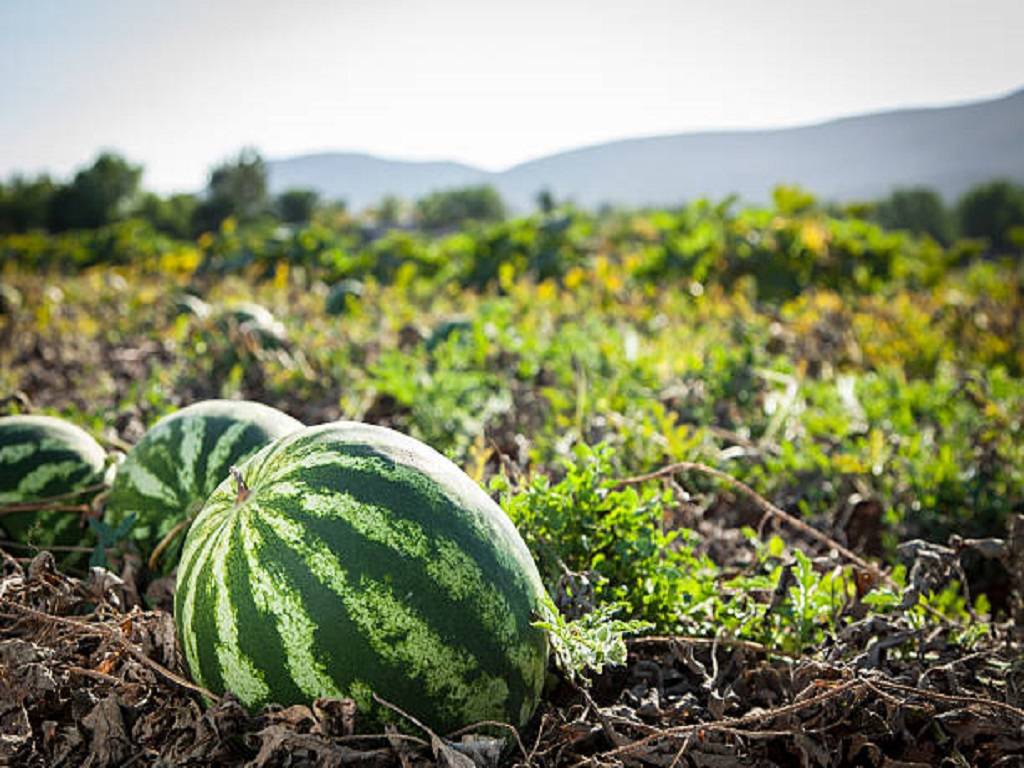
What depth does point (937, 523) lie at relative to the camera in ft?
11.4

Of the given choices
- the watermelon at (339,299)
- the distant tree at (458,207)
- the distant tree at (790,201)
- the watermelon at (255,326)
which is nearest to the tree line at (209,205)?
the distant tree at (458,207)

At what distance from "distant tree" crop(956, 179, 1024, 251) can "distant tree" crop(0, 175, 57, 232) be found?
42.7 m

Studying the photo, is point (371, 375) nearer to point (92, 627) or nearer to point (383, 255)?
point (92, 627)

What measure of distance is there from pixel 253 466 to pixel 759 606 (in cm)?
126

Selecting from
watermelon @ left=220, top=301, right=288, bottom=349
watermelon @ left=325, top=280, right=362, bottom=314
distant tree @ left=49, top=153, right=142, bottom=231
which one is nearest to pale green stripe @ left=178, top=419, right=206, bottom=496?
watermelon @ left=220, top=301, right=288, bottom=349

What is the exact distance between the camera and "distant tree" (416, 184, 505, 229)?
33.2 meters

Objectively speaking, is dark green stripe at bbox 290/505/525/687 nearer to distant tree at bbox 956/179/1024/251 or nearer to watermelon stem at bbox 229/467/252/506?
watermelon stem at bbox 229/467/252/506

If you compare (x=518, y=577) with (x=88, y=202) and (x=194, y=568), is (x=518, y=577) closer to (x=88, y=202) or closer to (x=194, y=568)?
(x=194, y=568)

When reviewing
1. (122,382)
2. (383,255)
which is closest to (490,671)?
(122,382)

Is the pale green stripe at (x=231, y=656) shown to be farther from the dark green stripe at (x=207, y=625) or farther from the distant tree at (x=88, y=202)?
the distant tree at (x=88, y=202)

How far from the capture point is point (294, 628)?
1548mm

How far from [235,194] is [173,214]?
719 centimetres

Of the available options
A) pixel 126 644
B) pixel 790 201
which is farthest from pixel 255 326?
pixel 790 201

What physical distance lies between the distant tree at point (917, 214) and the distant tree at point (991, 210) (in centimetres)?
97
